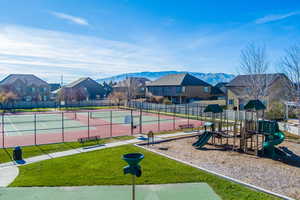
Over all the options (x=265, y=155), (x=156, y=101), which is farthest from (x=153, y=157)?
(x=156, y=101)

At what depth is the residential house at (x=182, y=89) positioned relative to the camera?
4828 centimetres

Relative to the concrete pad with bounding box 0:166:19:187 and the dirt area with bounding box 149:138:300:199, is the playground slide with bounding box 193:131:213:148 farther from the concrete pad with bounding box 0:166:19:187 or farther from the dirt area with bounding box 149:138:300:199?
the concrete pad with bounding box 0:166:19:187

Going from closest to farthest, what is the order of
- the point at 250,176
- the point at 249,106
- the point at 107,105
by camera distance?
the point at 250,176
the point at 249,106
the point at 107,105

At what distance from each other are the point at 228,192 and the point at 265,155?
19.3 feet

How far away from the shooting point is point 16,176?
31.3 feet

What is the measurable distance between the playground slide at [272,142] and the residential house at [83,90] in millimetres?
49346

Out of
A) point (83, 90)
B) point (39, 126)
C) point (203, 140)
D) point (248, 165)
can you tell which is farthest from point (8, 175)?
point (83, 90)

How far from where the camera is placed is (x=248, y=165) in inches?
424

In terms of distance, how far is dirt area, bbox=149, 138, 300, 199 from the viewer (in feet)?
27.7

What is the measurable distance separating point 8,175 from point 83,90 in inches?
2121

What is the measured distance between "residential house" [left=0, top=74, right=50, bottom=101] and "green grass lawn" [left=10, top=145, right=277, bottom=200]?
55.4m

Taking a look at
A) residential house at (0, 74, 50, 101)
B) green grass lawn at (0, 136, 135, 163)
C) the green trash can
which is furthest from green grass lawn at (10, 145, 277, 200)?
residential house at (0, 74, 50, 101)

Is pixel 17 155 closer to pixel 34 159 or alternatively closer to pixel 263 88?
pixel 34 159

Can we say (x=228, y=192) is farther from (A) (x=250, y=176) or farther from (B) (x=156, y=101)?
(B) (x=156, y=101)
